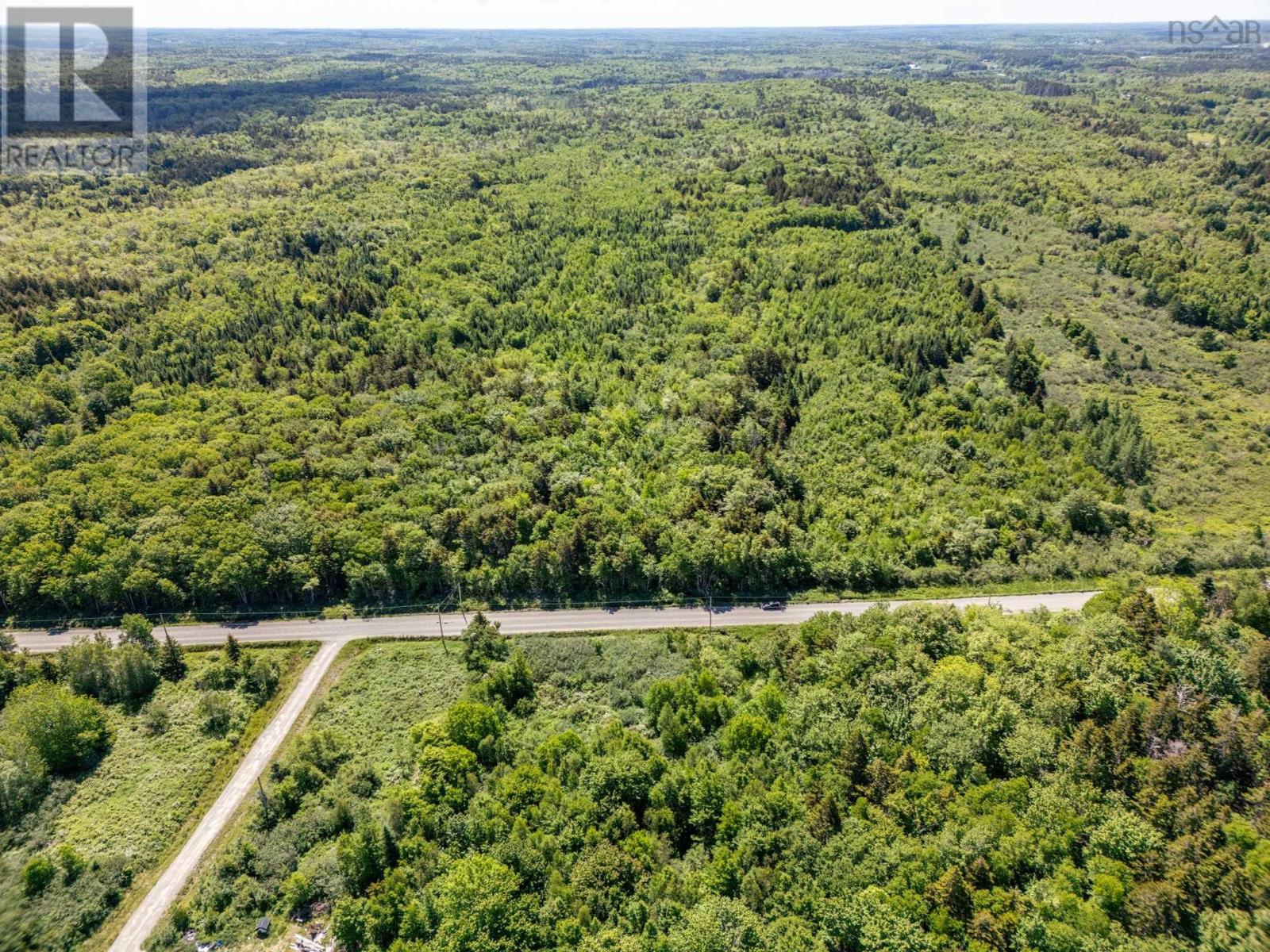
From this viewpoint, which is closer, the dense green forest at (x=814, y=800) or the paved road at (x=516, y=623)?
the dense green forest at (x=814, y=800)

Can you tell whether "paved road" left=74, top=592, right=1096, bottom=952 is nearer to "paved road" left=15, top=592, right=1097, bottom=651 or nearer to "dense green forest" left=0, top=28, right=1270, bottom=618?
"paved road" left=15, top=592, right=1097, bottom=651

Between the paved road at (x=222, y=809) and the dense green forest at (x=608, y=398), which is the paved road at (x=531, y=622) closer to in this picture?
the dense green forest at (x=608, y=398)

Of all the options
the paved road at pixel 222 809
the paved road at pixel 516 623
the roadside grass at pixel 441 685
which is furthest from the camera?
the paved road at pixel 516 623

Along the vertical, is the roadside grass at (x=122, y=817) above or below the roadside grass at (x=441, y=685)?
below

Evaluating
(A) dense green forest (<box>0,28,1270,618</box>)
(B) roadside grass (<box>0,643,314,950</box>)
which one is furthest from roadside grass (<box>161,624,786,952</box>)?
(A) dense green forest (<box>0,28,1270,618</box>)

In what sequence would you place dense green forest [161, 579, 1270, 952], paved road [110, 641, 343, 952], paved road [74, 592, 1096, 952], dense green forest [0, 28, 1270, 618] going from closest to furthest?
dense green forest [161, 579, 1270, 952] → paved road [110, 641, 343, 952] → paved road [74, 592, 1096, 952] → dense green forest [0, 28, 1270, 618]

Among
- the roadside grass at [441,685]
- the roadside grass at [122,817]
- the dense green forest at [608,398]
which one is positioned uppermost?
the dense green forest at [608,398]

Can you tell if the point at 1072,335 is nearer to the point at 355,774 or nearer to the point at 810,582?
the point at 810,582

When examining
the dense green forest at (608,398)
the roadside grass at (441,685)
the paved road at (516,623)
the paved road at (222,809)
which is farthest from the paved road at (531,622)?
the paved road at (222,809)
